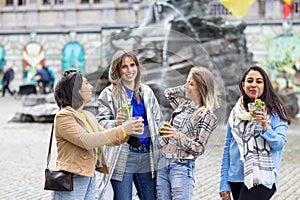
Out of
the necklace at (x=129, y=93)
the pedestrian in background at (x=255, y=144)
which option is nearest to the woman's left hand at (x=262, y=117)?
the pedestrian in background at (x=255, y=144)

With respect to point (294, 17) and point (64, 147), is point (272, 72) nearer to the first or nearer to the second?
point (294, 17)

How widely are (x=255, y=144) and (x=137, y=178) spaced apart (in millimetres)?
903

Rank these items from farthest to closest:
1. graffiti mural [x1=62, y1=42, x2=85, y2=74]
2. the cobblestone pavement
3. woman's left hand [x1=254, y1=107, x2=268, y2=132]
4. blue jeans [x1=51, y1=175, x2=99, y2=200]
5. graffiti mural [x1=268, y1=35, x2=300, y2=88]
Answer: graffiti mural [x1=62, y1=42, x2=85, y2=74]
graffiti mural [x1=268, y1=35, x2=300, y2=88]
the cobblestone pavement
blue jeans [x1=51, y1=175, x2=99, y2=200]
woman's left hand [x1=254, y1=107, x2=268, y2=132]

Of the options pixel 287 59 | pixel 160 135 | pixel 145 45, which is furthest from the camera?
pixel 287 59

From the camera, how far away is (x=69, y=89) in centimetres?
474

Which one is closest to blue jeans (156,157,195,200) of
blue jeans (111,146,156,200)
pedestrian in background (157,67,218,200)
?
pedestrian in background (157,67,218,200)

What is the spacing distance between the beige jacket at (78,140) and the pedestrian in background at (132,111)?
20cm

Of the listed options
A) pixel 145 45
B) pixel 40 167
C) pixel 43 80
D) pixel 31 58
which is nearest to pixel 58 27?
pixel 31 58

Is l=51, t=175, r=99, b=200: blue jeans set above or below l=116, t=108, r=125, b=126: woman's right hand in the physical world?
below

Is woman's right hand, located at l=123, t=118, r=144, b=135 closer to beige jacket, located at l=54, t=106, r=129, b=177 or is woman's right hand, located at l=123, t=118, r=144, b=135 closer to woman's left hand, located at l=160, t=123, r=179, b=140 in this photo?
beige jacket, located at l=54, t=106, r=129, b=177

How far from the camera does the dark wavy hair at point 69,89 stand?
15.5 ft

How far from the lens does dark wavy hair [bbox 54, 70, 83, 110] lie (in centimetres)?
471

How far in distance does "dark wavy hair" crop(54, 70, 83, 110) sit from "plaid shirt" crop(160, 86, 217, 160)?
64cm

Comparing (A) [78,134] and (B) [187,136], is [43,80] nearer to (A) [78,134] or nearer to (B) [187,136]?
(B) [187,136]
